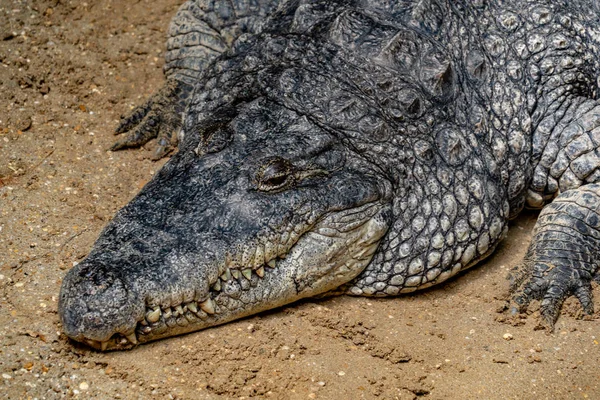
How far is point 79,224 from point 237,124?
1.18m

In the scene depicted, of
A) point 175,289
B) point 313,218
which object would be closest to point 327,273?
point 313,218

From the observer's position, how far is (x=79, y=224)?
16.4 ft

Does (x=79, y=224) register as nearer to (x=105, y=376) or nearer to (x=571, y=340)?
(x=105, y=376)

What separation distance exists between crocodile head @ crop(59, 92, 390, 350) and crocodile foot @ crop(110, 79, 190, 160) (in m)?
1.10

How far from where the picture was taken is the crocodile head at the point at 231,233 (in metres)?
3.99

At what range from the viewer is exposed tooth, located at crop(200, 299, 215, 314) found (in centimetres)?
419

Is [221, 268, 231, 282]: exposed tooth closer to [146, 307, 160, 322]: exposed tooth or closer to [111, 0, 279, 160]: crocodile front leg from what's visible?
[146, 307, 160, 322]: exposed tooth

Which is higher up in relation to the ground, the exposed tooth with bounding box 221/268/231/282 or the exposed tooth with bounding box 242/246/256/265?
the exposed tooth with bounding box 242/246/256/265

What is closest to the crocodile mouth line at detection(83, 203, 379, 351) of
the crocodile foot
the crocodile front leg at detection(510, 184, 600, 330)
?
the crocodile front leg at detection(510, 184, 600, 330)

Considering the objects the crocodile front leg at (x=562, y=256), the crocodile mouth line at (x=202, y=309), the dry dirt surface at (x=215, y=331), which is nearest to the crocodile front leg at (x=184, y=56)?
the dry dirt surface at (x=215, y=331)

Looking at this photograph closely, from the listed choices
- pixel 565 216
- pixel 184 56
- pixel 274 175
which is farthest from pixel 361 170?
pixel 184 56

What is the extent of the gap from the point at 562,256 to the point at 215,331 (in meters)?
2.09

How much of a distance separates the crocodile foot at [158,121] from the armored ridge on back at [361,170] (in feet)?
0.17

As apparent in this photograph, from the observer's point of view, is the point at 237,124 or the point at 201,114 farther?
the point at 201,114
